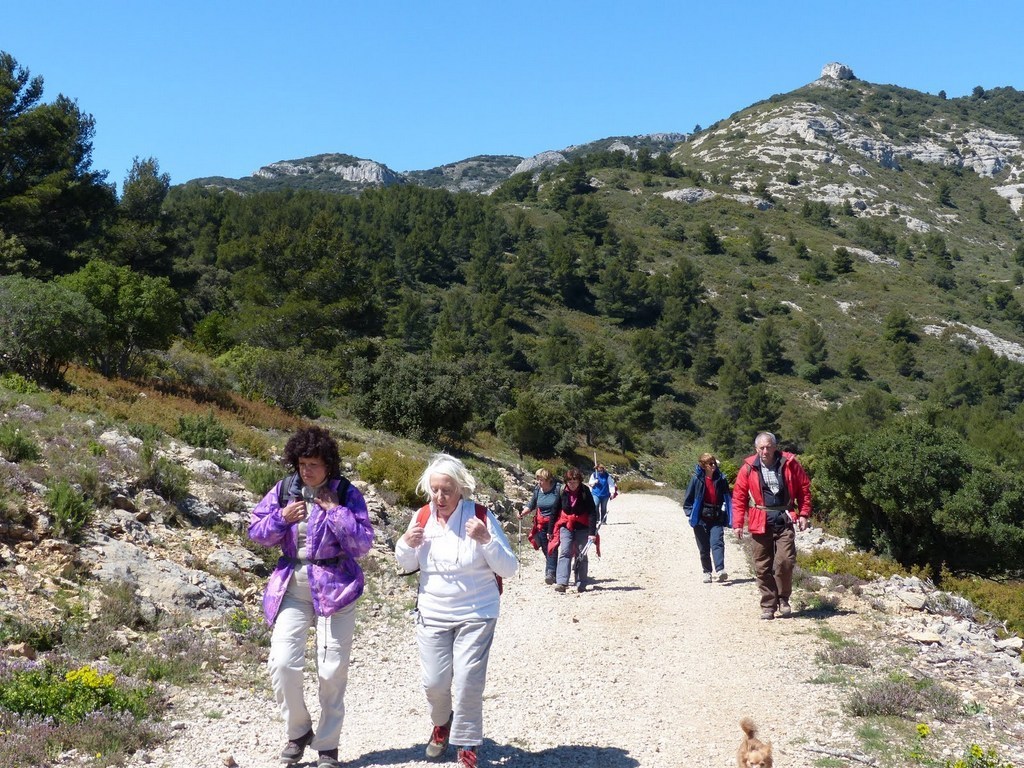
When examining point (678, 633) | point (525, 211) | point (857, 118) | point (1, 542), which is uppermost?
point (857, 118)

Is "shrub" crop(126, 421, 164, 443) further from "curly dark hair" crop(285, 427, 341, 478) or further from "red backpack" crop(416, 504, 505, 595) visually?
"red backpack" crop(416, 504, 505, 595)

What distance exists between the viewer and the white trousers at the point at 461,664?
13.7 feet

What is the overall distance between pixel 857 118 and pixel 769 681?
18042 cm

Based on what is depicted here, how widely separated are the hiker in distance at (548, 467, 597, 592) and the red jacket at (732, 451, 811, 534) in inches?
83.2

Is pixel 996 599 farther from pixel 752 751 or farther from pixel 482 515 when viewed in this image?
pixel 482 515

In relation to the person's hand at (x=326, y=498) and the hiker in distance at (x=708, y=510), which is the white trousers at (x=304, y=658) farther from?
the hiker in distance at (x=708, y=510)

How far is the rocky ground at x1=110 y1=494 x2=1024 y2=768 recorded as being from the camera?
15.9ft

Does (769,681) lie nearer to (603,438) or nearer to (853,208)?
(603,438)

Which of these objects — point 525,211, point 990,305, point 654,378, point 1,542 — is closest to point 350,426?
point 1,542

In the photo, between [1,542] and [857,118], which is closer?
[1,542]

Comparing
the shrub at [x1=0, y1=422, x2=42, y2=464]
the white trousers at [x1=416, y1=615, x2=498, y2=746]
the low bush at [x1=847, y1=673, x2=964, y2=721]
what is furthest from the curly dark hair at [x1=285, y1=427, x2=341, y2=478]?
the shrub at [x1=0, y1=422, x2=42, y2=464]

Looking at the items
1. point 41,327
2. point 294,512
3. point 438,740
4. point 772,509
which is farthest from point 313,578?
point 41,327

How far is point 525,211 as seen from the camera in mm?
97938

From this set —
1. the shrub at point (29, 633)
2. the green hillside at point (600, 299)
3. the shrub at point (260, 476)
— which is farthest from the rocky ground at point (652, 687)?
the green hillside at point (600, 299)
